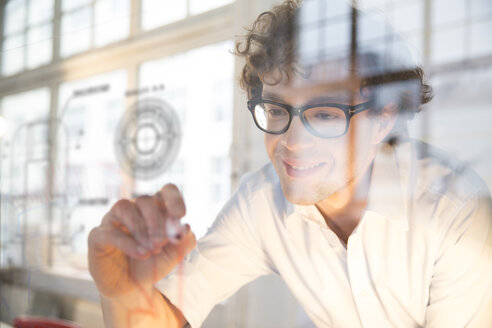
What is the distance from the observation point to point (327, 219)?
1.99 ft

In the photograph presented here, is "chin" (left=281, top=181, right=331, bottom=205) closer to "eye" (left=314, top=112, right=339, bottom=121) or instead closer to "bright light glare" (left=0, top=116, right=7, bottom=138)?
"eye" (left=314, top=112, right=339, bottom=121)

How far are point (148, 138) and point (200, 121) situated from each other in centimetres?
11

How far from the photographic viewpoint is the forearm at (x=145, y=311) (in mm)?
681

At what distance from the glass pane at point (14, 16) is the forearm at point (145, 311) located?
76 centimetres

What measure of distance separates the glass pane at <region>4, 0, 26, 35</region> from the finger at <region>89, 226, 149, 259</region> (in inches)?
25.6

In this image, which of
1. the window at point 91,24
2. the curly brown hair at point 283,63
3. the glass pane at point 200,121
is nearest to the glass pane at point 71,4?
the window at point 91,24

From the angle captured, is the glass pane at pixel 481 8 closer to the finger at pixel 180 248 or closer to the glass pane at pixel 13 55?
the finger at pixel 180 248

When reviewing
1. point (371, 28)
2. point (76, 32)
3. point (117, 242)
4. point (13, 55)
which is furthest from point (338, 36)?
point (13, 55)

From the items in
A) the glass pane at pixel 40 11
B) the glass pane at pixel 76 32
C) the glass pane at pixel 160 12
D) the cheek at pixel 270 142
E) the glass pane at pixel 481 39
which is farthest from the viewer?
the glass pane at pixel 40 11

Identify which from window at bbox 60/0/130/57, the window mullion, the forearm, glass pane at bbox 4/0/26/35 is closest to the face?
the forearm

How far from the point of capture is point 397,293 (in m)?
0.57

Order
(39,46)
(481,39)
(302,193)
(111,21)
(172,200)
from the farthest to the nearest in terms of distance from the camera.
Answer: (39,46) < (111,21) < (172,200) < (302,193) < (481,39)

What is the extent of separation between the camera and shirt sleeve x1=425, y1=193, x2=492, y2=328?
1.65 ft

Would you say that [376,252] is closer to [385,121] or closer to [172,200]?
[385,121]
